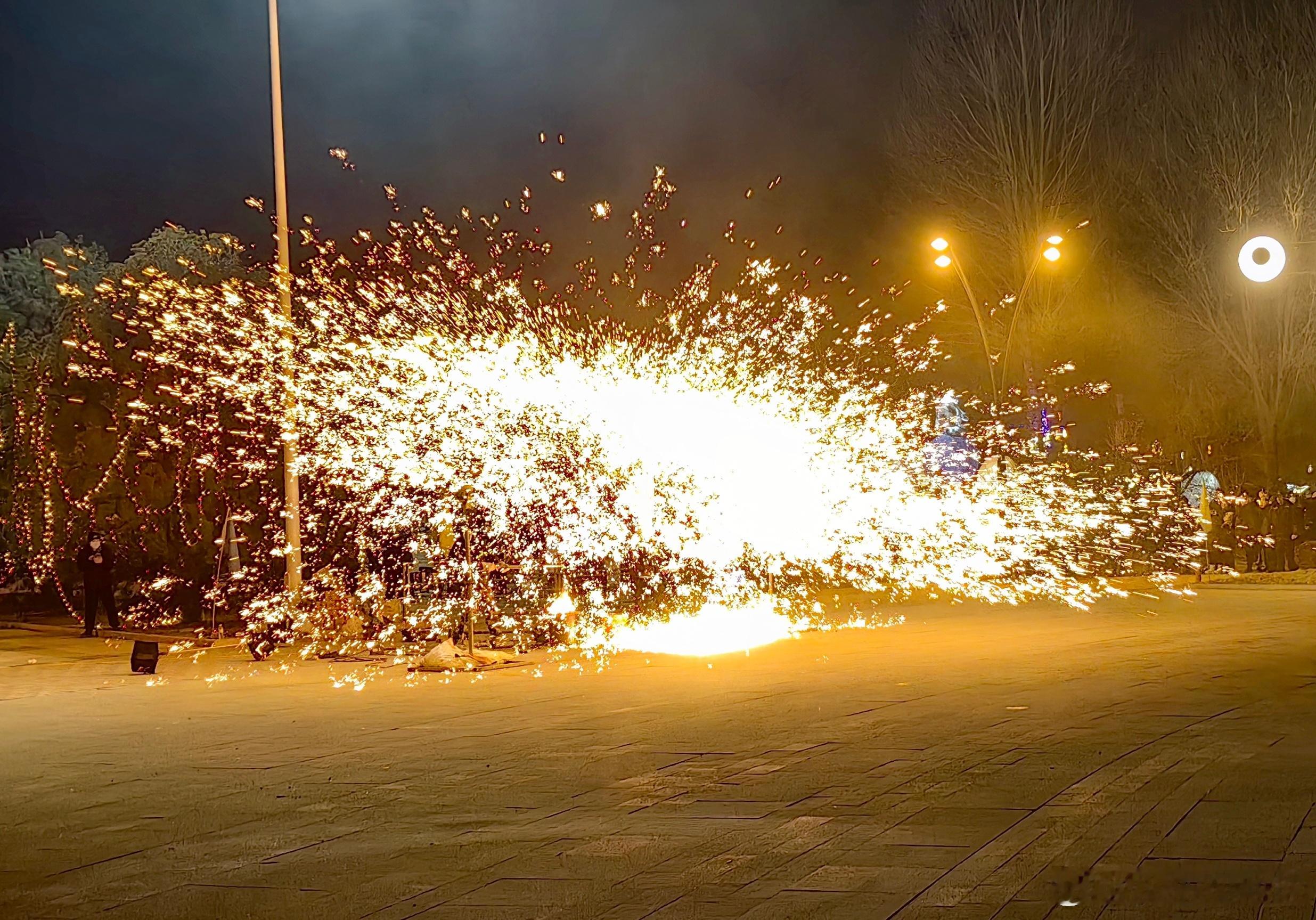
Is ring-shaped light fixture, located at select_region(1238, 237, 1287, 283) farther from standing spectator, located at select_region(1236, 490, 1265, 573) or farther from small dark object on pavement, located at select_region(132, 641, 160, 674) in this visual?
standing spectator, located at select_region(1236, 490, 1265, 573)

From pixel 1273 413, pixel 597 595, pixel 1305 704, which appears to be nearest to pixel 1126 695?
pixel 1305 704

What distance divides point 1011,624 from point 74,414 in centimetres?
1812

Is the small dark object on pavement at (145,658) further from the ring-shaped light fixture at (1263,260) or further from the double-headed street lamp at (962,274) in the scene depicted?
the double-headed street lamp at (962,274)

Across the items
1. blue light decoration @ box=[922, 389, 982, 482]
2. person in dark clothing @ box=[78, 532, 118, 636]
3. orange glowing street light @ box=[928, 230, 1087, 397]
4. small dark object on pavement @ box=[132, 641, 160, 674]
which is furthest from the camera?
blue light decoration @ box=[922, 389, 982, 482]

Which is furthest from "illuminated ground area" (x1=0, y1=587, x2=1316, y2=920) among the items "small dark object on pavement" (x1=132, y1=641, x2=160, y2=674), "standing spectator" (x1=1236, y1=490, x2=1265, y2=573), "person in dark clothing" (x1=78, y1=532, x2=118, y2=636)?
"standing spectator" (x1=1236, y1=490, x2=1265, y2=573)

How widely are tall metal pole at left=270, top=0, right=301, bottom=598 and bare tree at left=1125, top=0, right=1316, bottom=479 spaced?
62.1 ft

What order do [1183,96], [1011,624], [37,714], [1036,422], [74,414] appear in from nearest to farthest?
1. [37,714]
2. [1011,624]
3. [74,414]
4. [1183,96]
5. [1036,422]

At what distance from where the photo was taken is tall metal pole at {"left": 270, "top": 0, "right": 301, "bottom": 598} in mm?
19141

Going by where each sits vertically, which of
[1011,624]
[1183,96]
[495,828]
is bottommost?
[495,828]

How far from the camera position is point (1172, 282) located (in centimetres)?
3412

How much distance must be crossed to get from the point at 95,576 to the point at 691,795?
1747cm

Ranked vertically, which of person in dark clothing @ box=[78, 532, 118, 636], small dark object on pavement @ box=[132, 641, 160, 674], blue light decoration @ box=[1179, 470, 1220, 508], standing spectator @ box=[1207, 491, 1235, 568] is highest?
blue light decoration @ box=[1179, 470, 1220, 508]

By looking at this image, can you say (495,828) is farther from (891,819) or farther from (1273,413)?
(1273,413)

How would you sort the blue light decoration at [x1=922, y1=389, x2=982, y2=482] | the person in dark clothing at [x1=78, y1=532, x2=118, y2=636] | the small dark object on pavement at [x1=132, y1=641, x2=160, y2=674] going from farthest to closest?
1. the blue light decoration at [x1=922, y1=389, x2=982, y2=482]
2. the person in dark clothing at [x1=78, y1=532, x2=118, y2=636]
3. the small dark object on pavement at [x1=132, y1=641, x2=160, y2=674]
